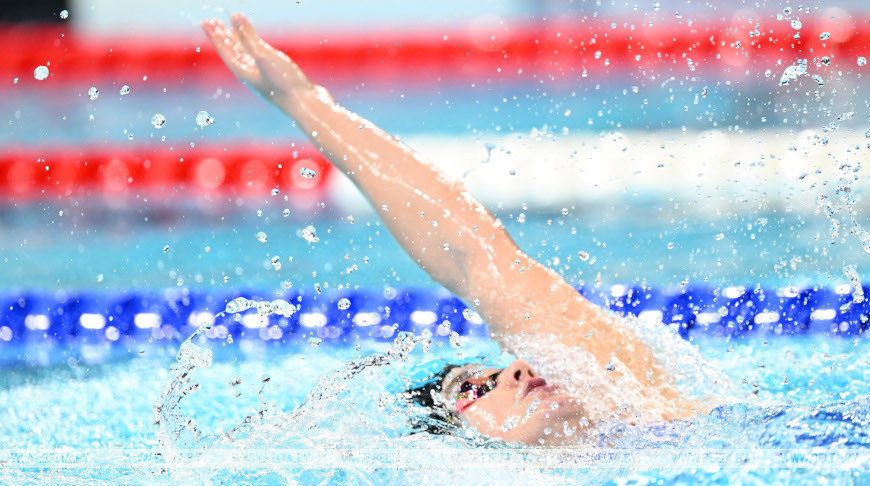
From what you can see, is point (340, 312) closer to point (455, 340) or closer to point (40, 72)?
point (455, 340)

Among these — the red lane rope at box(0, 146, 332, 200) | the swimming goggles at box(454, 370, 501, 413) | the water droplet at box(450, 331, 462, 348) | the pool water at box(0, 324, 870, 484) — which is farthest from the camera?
the red lane rope at box(0, 146, 332, 200)

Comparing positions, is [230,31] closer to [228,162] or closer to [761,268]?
[761,268]

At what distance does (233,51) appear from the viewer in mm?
1485

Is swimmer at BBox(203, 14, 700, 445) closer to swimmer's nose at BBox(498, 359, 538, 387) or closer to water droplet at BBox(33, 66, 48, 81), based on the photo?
swimmer's nose at BBox(498, 359, 538, 387)

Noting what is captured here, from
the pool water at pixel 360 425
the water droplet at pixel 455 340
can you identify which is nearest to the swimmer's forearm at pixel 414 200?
the pool water at pixel 360 425

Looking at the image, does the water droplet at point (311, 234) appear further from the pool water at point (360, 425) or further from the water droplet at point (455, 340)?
the water droplet at point (455, 340)

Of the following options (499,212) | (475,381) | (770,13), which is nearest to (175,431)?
(475,381)

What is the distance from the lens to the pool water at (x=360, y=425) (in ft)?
3.84

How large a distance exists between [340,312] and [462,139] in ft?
5.85

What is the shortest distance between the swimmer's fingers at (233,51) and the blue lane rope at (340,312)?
0.83m

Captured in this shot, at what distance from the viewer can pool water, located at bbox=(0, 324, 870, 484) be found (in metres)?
1.17

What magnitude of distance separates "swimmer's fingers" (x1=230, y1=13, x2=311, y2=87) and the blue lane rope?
0.83 m

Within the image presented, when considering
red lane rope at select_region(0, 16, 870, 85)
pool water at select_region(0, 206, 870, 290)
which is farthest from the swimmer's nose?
red lane rope at select_region(0, 16, 870, 85)

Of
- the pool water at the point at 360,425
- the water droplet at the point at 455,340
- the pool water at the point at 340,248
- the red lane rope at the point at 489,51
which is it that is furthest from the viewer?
the red lane rope at the point at 489,51
